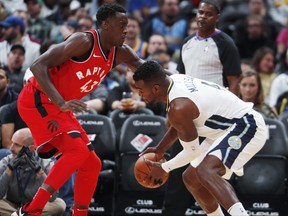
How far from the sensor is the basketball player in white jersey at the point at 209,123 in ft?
21.5

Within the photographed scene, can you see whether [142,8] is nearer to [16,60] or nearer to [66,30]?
[66,30]

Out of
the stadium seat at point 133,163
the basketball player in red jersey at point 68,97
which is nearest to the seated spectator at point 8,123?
the stadium seat at point 133,163

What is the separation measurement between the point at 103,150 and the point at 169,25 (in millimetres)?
4556

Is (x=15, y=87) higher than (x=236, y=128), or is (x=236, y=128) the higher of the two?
(x=236, y=128)

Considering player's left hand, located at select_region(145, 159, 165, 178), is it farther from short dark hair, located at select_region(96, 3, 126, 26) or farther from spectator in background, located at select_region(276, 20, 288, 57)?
spectator in background, located at select_region(276, 20, 288, 57)

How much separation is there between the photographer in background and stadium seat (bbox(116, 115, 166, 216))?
1.11 meters

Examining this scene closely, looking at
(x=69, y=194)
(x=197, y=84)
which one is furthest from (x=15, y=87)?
(x=197, y=84)

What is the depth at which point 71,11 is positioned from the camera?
13266 mm

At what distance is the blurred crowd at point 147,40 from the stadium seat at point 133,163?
1.61 feet

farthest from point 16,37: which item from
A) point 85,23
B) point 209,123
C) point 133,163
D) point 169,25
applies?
point 209,123

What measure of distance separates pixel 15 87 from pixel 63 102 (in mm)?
3574

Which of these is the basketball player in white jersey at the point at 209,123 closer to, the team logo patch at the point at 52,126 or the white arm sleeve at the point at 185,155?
the white arm sleeve at the point at 185,155

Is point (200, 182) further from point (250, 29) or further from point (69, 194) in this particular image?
point (250, 29)

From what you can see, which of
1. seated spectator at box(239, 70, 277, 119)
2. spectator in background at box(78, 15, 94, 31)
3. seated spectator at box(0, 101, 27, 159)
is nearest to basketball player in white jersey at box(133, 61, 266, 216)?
seated spectator at box(0, 101, 27, 159)
